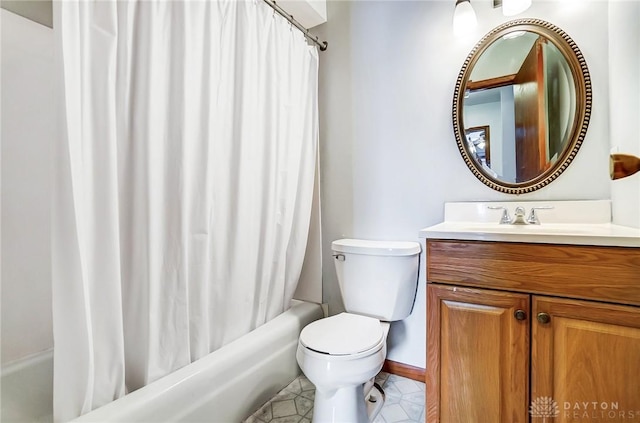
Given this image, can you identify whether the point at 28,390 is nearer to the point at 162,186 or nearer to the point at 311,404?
the point at 162,186

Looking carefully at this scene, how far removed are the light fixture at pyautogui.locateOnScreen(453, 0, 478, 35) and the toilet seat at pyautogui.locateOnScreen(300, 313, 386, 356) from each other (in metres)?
1.47

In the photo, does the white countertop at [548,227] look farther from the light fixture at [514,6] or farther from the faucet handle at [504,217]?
the light fixture at [514,6]

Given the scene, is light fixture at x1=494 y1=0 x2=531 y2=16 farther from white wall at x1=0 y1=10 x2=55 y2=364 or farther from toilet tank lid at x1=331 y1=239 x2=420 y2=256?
white wall at x1=0 y1=10 x2=55 y2=364

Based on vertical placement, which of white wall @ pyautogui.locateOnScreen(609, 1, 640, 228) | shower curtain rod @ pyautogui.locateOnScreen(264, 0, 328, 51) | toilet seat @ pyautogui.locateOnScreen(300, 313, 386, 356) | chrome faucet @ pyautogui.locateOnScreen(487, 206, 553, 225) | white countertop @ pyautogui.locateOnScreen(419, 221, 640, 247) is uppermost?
shower curtain rod @ pyautogui.locateOnScreen(264, 0, 328, 51)

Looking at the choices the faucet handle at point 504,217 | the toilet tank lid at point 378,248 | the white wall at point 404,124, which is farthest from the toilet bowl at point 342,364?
the faucet handle at point 504,217

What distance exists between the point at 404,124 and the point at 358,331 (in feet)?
3.66

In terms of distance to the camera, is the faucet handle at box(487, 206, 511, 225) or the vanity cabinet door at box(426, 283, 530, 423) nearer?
the vanity cabinet door at box(426, 283, 530, 423)

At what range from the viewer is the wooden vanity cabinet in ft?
2.81

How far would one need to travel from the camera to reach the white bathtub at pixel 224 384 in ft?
3.15

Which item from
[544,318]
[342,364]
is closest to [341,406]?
[342,364]

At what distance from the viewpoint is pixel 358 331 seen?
1340mm

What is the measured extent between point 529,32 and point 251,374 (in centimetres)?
198

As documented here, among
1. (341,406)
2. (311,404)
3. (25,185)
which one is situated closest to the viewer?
(341,406)

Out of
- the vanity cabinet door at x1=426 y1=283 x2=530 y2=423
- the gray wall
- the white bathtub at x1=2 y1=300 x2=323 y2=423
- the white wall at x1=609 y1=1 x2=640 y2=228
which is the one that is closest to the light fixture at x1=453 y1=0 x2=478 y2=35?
the white wall at x1=609 y1=1 x2=640 y2=228
